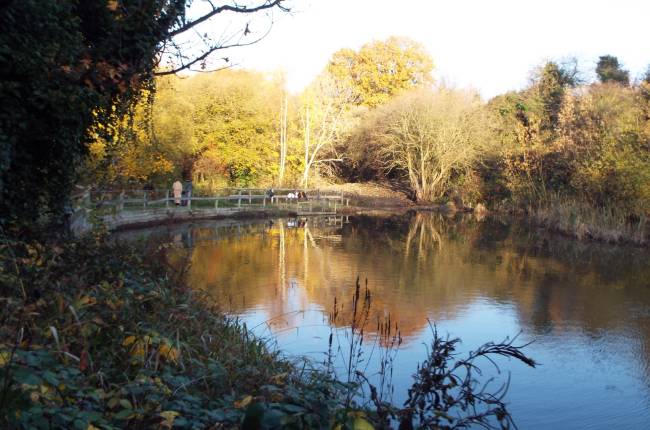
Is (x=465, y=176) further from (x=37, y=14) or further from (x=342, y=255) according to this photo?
(x=37, y=14)

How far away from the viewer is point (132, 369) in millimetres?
3949

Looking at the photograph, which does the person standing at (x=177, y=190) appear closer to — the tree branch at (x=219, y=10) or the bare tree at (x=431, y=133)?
the bare tree at (x=431, y=133)

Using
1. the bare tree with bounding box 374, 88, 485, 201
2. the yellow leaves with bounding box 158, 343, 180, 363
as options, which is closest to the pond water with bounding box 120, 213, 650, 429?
the yellow leaves with bounding box 158, 343, 180, 363

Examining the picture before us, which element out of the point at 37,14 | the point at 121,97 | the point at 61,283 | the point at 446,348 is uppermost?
the point at 37,14

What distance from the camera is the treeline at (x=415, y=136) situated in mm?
25653

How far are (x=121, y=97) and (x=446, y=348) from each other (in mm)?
4763

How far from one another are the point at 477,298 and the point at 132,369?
371 inches

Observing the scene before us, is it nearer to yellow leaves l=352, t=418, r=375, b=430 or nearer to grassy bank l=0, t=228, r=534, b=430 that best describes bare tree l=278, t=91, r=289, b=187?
grassy bank l=0, t=228, r=534, b=430

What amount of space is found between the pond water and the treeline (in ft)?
19.3

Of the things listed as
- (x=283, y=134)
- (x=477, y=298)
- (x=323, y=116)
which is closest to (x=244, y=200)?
(x=283, y=134)

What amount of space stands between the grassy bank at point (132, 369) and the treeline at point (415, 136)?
1918 cm

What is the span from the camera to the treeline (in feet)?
84.2

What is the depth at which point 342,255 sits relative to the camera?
56.5 feet

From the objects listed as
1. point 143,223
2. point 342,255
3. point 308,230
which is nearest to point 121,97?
point 342,255
